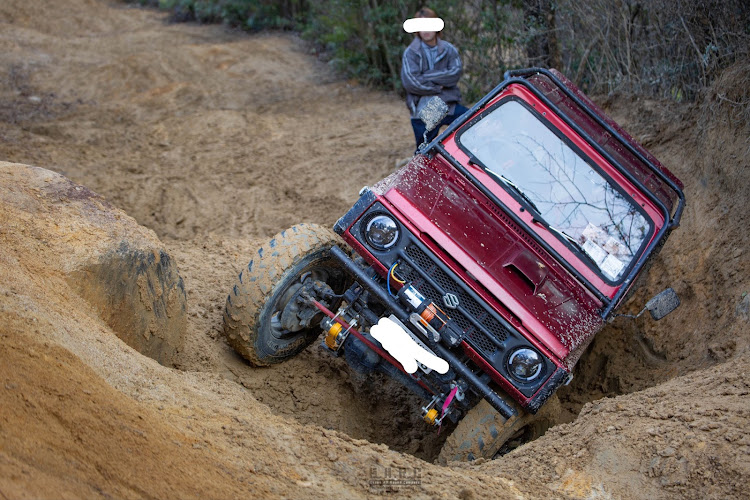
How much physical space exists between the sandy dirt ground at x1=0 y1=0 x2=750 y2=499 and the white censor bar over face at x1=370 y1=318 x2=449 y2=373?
0.52 m

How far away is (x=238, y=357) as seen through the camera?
502 cm

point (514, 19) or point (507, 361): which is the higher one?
point (514, 19)

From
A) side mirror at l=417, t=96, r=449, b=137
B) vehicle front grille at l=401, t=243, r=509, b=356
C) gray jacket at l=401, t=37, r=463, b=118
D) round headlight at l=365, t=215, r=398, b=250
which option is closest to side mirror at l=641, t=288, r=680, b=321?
vehicle front grille at l=401, t=243, r=509, b=356

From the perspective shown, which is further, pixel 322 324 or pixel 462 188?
pixel 462 188

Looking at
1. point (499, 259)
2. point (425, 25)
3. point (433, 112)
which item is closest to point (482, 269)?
point (499, 259)

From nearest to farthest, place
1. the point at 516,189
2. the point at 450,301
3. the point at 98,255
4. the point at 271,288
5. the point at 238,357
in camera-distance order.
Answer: the point at 98,255 → the point at 450,301 → the point at 271,288 → the point at 516,189 → the point at 238,357

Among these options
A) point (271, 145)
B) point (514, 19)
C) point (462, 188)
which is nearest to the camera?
point (462, 188)

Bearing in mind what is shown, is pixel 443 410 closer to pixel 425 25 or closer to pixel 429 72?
pixel 429 72

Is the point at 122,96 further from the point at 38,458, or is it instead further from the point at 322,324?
the point at 38,458

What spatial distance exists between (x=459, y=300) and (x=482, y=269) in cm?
25

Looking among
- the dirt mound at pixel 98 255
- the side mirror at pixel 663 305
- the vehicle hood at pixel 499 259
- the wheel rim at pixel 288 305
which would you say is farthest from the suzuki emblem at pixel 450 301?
the dirt mound at pixel 98 255

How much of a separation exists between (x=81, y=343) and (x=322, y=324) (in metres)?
1.43

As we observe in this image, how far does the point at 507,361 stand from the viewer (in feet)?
13.7

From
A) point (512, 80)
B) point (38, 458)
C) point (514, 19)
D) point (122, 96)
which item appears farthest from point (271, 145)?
point (38, 458)
